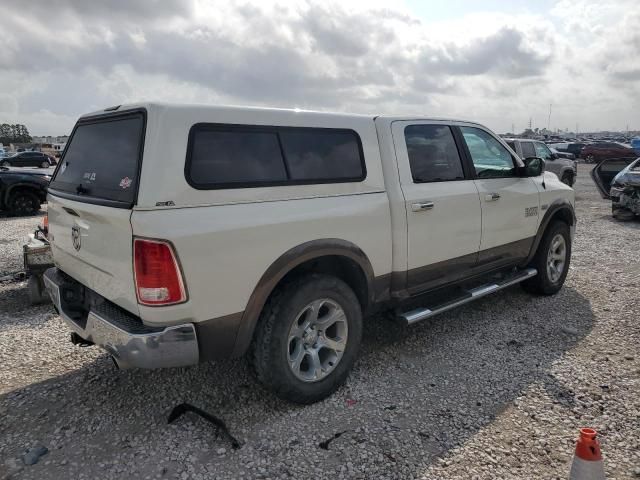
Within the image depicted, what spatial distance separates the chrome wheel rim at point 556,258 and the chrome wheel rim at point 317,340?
10.2ft

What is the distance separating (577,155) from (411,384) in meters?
40.7

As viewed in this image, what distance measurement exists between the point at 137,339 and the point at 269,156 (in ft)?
4.28

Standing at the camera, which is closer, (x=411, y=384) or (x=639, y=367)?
(x=411, y=384)

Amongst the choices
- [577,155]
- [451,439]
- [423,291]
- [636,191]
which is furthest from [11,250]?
[577,155]

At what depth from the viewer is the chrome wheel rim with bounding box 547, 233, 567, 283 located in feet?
17.1

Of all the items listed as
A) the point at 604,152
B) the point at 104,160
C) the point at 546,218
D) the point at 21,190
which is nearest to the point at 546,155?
the point at 546,218

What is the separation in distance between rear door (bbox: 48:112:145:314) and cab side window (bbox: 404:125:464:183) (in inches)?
80.4

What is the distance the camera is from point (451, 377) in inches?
141

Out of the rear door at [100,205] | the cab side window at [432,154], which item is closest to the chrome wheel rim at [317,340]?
the rear door at [100,205]

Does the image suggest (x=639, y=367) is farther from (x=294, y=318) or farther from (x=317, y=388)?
(x=294, y=318)

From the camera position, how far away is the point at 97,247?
2.72 m

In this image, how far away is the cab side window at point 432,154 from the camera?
3.65 m

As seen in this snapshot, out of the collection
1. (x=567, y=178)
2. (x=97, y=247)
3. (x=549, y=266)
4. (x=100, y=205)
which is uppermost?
(x=100, y=205)

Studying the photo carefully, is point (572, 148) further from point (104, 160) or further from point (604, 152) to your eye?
point (104, 160)
